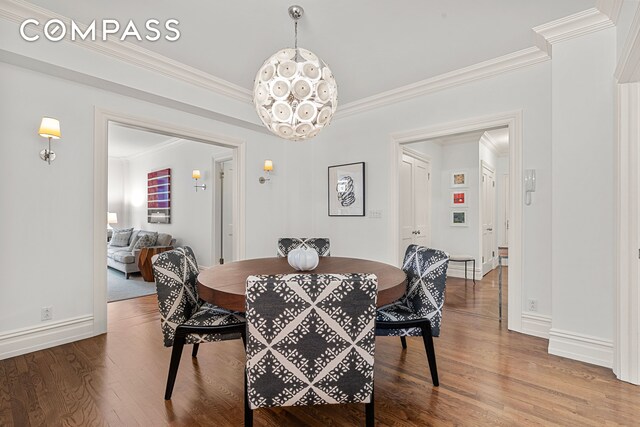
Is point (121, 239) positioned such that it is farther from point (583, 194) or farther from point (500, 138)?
point (500, 138)

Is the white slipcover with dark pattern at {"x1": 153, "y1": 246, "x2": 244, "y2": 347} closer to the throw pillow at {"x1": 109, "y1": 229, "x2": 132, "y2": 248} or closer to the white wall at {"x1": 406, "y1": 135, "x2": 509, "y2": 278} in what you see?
the white wall at {"x1": 406, "y1": 135, "x2": 509, "y2": 278}

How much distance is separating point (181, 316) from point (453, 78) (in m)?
3.39

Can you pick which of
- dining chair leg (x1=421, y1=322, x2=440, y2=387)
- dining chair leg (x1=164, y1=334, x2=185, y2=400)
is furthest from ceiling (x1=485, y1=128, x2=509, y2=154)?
dining chair leg (x1=164, y1=334, x2=185, y2=400)

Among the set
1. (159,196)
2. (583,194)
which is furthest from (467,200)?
(159,196)

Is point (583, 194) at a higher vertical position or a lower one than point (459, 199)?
lower

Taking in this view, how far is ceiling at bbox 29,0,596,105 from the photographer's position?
2170mm

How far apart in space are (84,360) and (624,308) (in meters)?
3.85

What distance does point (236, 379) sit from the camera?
2014mm

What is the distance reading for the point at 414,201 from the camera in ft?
16.4

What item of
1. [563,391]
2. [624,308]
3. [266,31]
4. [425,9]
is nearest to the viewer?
[563,391]

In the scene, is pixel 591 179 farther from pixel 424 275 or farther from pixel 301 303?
pixel 301 303

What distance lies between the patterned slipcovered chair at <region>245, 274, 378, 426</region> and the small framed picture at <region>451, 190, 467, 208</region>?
15.6ft

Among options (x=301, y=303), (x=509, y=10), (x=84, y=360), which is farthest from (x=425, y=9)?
→ (x=84, y=360)

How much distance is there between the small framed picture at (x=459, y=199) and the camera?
5355 mm
